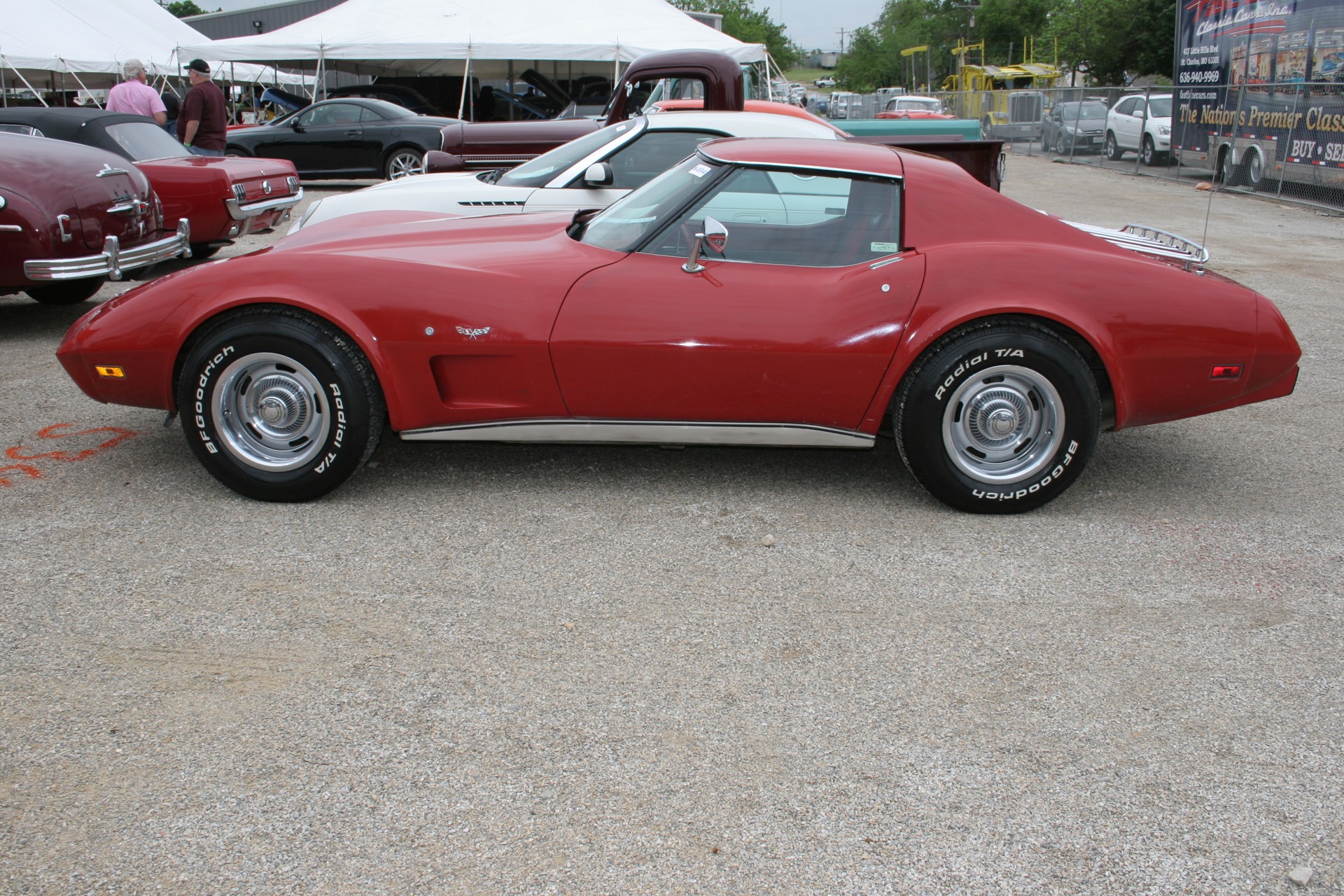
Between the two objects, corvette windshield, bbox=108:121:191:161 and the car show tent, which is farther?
the car show tent

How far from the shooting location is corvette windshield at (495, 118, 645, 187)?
676 centimetres

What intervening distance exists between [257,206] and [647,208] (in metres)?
6.64

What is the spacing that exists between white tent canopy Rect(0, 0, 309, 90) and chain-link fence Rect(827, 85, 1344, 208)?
1772cm

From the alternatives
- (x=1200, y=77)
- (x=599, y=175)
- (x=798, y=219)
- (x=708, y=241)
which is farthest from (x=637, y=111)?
(x=1200, y=77)

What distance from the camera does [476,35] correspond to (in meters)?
19.7

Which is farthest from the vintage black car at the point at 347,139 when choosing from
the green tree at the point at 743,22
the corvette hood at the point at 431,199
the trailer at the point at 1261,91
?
the green tree at the point at 743,22

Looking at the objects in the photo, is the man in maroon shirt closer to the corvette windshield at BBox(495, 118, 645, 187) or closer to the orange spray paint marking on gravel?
the corvette windshield at BBox(495, 118, 645, 187)

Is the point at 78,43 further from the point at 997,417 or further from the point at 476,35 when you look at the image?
the point at 997,417

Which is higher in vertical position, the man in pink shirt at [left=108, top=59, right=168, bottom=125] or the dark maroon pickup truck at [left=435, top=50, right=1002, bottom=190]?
the man in pink shirt at [left=108, top=59, right=168, bottom=125]

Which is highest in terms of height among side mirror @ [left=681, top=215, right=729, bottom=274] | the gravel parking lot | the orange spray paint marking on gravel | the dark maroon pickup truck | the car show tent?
the car show tent

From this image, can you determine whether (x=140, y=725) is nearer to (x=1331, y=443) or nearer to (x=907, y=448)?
(x=907, y=448)

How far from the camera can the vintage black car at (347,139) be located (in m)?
16.0

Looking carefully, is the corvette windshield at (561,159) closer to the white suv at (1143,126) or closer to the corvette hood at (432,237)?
the corvette hood at (432,237)

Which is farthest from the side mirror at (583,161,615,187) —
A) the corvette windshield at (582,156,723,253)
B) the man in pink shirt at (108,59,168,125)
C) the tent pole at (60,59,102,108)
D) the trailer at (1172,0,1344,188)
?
the tent pole at (60,59,102,108)
